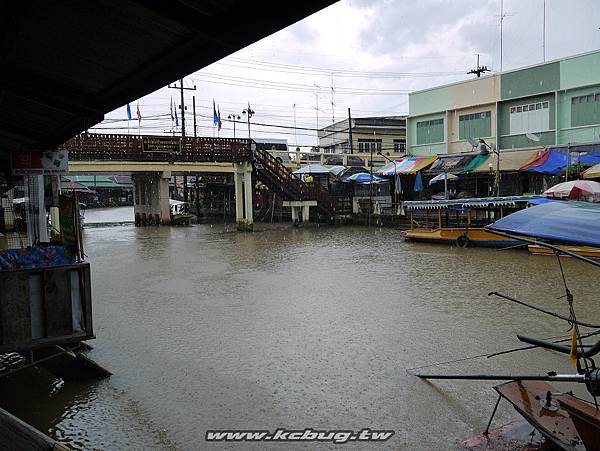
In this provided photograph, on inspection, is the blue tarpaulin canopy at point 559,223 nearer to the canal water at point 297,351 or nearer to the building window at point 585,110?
the canal water at point 297,351

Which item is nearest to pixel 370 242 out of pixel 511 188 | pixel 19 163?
pixel 511 188

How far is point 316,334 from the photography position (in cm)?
692

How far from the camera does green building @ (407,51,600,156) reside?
2016cm

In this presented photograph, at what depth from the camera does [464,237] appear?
17.3 meters

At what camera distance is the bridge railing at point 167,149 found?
2361 centimetres

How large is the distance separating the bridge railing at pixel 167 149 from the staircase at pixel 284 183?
1.21 metres

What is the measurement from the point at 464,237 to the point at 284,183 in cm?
1189

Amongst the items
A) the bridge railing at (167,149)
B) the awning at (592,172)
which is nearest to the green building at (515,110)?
the awning at (592,172)

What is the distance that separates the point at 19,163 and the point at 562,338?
8853mm

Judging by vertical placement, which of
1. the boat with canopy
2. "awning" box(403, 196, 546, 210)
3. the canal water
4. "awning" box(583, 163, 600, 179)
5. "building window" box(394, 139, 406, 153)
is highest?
"building window" box(394, 139, 406, 153)

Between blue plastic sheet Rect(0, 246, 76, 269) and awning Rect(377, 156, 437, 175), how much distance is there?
22.0 meters

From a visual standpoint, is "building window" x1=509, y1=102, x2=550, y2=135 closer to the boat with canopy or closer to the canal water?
the boat with canopy

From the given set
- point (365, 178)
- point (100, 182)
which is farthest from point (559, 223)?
point (100, 182)

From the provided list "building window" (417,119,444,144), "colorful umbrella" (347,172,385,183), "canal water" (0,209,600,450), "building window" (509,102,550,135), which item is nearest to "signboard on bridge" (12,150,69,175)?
"canal water" (0,209,600,450)
